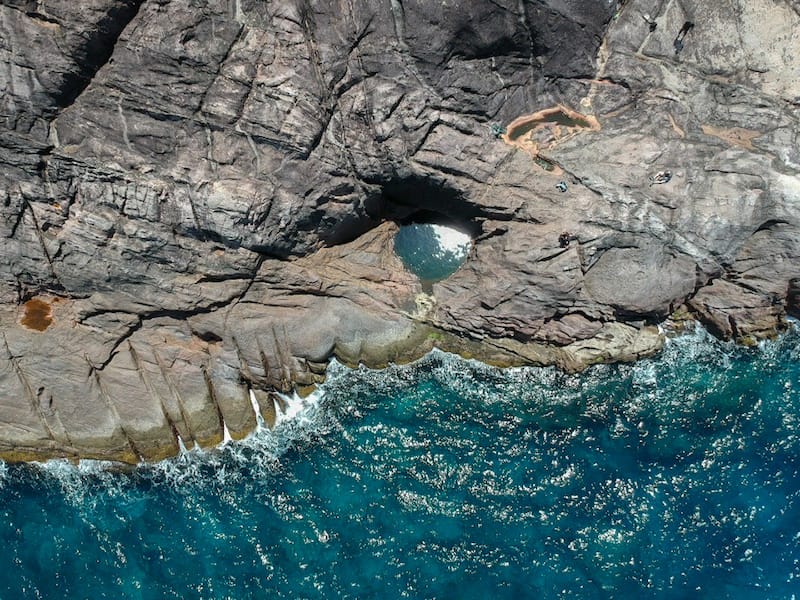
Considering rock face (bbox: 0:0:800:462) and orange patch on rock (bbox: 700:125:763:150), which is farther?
orange patch on rock (bbox: 700:125:763:150)

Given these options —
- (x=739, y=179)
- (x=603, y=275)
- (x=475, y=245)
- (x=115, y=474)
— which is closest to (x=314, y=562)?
(x=115, y=474)

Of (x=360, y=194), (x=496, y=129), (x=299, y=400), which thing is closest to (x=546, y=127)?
(x=496, y=129)

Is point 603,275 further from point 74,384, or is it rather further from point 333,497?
point 74,384

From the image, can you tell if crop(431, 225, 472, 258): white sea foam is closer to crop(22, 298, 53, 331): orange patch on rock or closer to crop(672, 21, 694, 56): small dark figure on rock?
crop(672, 21, 694, 56): small dark figure on rock

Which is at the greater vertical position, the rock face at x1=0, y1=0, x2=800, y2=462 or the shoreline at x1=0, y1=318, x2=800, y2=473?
the rock face at x1=0, y1=0, x2=800, y2=462

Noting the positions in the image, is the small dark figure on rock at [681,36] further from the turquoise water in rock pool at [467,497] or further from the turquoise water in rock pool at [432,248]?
the turquoise water in rock pool at [467,497]

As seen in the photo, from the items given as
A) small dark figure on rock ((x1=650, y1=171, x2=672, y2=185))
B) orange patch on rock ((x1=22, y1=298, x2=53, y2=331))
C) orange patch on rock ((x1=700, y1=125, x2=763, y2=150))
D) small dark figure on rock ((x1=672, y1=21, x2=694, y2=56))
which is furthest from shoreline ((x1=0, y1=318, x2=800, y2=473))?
small dark figure on rock ((x1=672, y1=21, x2=694, y2=56))

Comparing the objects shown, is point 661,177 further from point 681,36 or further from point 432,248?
point 432,248
